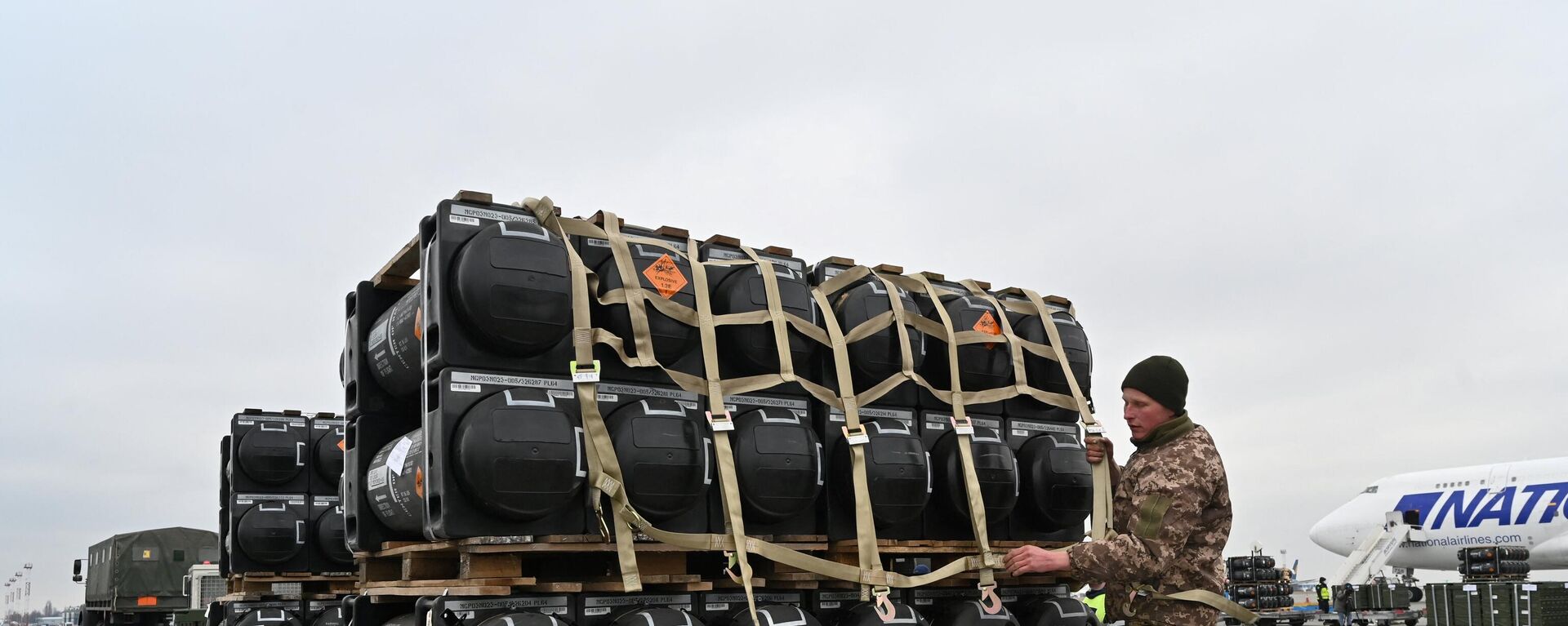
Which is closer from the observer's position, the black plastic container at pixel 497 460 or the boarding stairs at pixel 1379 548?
the black plastic container at pixel 497 460

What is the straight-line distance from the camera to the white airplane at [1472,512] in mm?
28266

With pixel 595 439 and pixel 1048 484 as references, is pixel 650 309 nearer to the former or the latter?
pixel 595 439

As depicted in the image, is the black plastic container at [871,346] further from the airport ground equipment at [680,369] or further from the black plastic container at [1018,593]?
the black plastic container at [1018,593]

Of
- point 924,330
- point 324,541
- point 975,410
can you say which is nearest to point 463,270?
point 924,330

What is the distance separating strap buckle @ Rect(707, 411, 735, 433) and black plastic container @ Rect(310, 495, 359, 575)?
485cm

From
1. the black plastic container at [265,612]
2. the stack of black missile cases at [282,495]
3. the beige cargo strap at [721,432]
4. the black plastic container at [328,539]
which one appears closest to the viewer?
the beige cargo strap at [721,432]

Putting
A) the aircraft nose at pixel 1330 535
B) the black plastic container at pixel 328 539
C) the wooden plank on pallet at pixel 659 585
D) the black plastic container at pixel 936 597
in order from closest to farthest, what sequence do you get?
1. the wooden plank on pallet at pixel 659 585
2. the black plastic container at pixel 936 597
3. the black plastic container at pixel 328 539
4. the aircraft nose at pixel 1330 535

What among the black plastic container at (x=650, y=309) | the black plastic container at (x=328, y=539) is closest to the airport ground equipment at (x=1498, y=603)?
the black plastic container at (x=328, y=539)

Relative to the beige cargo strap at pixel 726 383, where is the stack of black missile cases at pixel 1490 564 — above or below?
below

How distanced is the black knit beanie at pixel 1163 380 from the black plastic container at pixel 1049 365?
107 cm

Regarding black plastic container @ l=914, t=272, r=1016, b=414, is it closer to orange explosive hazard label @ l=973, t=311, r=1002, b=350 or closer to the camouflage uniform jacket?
orange explosive hazard label @ l=973, t=311, r=1002, b=350

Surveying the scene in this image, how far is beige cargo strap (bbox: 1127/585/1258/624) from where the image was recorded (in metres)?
5.22

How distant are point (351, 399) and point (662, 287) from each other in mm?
2075

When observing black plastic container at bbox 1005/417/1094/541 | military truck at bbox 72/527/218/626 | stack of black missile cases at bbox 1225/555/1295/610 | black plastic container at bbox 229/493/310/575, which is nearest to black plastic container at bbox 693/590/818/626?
black plastic container at bbox 1005/417/1094/541
